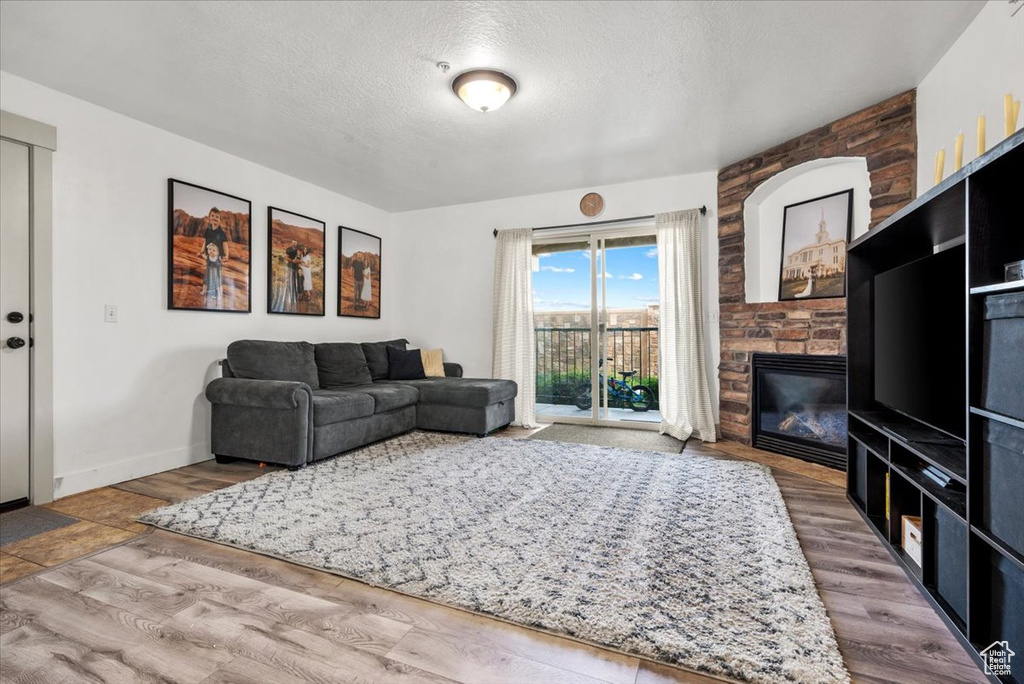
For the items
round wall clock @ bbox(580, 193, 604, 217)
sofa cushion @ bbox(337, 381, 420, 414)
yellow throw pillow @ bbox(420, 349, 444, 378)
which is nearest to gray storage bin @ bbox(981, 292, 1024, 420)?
sofa cushion @ bbox(337, 381, 420, 414)

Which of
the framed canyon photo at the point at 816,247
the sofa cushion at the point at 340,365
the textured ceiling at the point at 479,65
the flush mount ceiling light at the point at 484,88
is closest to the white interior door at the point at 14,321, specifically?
the textured ceiling at the point at 479,65

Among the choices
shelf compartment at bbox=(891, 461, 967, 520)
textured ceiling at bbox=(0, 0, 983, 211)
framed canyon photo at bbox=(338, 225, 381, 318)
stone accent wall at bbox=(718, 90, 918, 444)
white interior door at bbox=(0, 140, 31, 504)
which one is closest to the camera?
shelf compartment at bbox=(891, 461, 967, 520)

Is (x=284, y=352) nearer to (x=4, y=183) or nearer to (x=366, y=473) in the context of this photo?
(x=366, y=473)

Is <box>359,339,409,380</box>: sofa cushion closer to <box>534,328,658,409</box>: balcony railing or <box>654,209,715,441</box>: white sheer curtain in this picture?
<box>534,328,658,409</box>: balcony railing

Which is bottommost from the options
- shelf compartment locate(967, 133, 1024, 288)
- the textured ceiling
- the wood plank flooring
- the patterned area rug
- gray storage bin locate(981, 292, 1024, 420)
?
the wood plank flooring

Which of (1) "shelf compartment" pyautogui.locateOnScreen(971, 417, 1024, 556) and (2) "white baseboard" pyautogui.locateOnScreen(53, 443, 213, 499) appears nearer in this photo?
(1) "shelf compartment" pyautogui.locateOnScreen(971, 417, 1024, 556)

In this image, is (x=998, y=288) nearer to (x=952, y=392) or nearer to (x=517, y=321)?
(x=952, y=392)

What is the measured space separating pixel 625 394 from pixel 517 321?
140cm

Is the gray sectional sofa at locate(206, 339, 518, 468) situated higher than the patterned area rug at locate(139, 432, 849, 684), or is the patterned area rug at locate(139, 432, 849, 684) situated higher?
the gray sectional sofa at locate(206, 339, 518, 468)

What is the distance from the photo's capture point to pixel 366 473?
10.1ft

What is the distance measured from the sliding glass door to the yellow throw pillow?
4.05ft

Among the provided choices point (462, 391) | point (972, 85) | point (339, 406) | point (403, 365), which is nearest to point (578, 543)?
point (339, 406)

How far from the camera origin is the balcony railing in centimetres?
480

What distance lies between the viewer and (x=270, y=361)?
366cm
